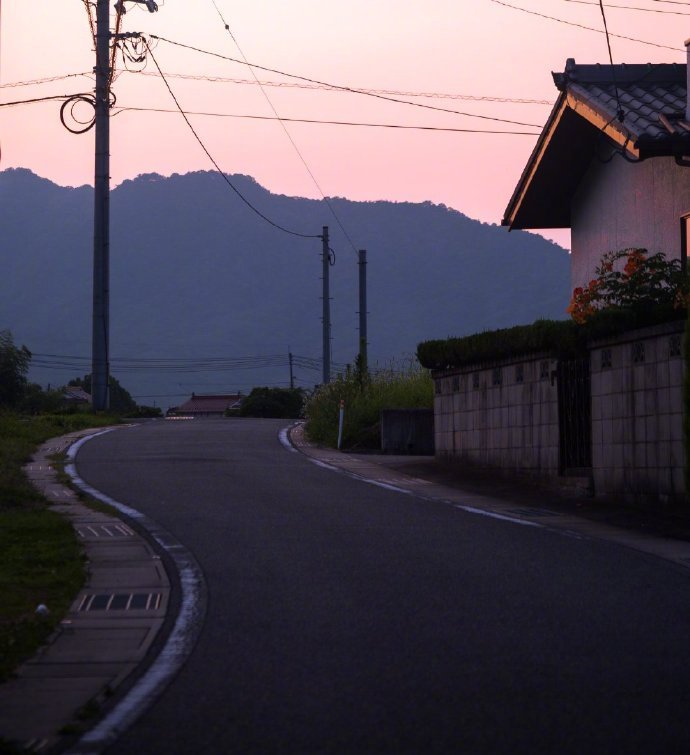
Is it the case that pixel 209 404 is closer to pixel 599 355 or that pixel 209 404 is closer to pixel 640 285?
pixel 640 285

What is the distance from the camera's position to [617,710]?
5.45m

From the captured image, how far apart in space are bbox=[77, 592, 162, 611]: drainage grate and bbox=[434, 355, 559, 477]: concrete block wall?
8444mm

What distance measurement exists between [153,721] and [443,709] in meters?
1.32

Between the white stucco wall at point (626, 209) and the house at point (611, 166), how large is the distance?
15 mm

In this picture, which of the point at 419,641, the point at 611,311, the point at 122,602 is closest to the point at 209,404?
the point at 611,311

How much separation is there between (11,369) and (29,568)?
37271mm

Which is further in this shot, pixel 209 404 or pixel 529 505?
pixel 209 404

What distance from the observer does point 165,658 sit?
6.48m

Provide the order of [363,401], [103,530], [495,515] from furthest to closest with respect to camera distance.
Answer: [363,401] → [495,515] → [103,530]

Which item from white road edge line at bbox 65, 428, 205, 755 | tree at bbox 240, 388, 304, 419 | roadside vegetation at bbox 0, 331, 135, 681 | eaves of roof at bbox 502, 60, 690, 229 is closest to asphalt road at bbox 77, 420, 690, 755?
white road edge line at bbox 65, 428, 205, 755

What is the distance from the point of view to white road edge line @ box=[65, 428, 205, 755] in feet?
16.8

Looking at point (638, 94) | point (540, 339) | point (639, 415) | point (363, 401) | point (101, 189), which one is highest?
point (101, 189)

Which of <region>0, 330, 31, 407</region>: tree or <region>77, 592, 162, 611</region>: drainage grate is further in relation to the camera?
<region>0, 330, 31, 407</region>: tree

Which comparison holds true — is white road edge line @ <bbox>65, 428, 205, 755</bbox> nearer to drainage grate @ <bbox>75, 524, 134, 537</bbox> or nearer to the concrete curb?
the concrete curb
